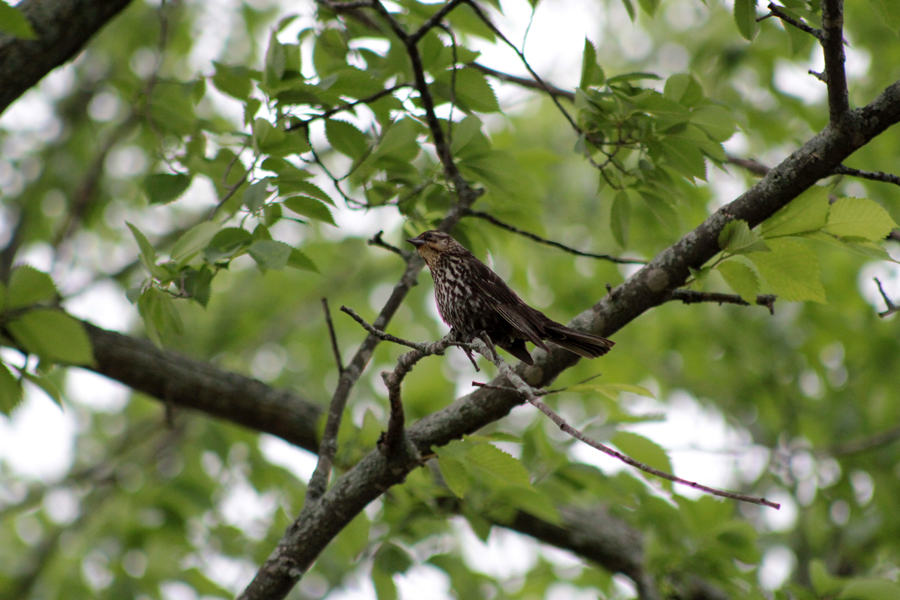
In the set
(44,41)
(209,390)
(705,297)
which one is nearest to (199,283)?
(44,41)

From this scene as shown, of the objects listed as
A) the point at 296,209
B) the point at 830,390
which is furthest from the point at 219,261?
the point at 830,390

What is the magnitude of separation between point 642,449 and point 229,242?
2.17 metres

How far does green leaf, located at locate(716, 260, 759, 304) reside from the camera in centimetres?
244

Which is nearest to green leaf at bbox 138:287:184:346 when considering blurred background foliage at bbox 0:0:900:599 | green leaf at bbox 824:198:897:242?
blurred background foliage at bbox 0:0:900:599

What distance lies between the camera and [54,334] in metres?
1.80

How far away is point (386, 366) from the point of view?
7.83 m

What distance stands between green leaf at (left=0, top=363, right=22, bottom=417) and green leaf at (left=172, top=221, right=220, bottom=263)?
61 centimetres

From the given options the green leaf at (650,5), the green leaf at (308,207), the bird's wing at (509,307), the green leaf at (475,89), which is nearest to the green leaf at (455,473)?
the bird's wing at (509,307)

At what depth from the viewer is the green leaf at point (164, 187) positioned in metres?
2.99

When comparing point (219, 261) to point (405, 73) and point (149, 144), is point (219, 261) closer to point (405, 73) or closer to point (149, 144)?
point (405, 73)

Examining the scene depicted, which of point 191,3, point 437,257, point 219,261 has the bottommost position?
point 219,261

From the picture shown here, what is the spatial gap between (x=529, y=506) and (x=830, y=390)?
4.63 meters

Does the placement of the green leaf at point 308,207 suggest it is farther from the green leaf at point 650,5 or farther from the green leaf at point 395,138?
the green leaf at point 650,5

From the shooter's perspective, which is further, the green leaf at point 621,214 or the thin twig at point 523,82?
the thin twig at point 523,82
